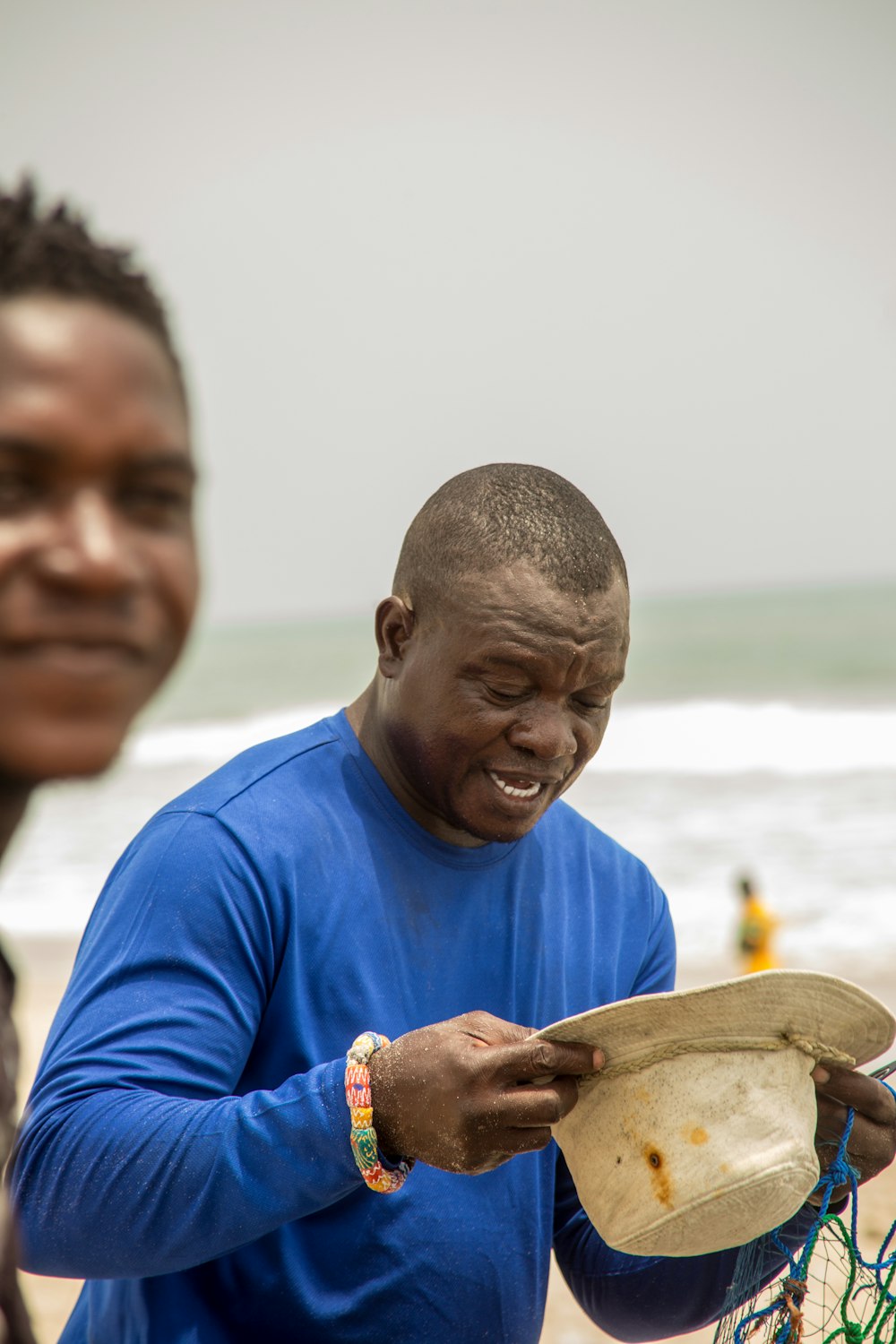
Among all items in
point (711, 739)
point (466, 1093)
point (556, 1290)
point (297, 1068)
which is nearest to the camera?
point (466, 1093)

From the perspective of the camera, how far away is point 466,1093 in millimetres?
1922

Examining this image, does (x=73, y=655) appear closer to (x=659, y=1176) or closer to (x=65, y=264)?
(x=65, y=264)

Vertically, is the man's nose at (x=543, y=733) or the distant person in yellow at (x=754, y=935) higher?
the man's nose at (x=543, y=733)

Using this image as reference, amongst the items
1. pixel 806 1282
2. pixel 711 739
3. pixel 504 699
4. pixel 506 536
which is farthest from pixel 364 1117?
pixel 711 739

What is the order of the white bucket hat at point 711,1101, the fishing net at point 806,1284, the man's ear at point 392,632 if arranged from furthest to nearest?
1. the man's ear at point 392,632
2. the fishing net at point 806,1284
3. the white bucket hat at point 711,1101

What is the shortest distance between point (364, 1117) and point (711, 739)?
25675 millimetres

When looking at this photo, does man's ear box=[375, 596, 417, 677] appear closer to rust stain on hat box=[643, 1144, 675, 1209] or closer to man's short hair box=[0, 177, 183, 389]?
rust stain on hat box=[643, 1144, 675, 1209]

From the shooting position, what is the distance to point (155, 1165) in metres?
2.00

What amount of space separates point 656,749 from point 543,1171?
75.9 ft

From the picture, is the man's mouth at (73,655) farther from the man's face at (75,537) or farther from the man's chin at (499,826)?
the man's chin at (499,826)

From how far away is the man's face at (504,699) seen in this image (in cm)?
241

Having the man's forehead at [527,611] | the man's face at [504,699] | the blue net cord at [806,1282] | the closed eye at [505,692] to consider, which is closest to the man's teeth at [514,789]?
the man's face at [504,699]

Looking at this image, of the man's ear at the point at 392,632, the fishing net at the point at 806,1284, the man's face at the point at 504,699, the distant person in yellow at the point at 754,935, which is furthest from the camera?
the distant person in yellow at the point at 754,935

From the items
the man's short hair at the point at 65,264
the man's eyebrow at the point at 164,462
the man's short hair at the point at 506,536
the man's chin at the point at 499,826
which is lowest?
the man's chin at the point at 499,826
